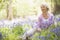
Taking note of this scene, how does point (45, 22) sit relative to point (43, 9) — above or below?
below

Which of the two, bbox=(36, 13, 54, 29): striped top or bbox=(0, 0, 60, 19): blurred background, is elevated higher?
bbox=(0, 0, 60, 19): blurred background

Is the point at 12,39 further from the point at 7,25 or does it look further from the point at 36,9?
the point at 36,9

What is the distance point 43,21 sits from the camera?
1460 millimetres

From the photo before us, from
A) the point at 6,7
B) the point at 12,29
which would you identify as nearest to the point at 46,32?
the point at 12,29

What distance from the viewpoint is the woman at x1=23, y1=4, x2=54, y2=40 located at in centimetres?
145

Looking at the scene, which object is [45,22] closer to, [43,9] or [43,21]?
[43,21]

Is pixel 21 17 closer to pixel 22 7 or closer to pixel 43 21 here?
pixel 22 7

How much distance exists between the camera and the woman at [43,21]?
57.0 inches

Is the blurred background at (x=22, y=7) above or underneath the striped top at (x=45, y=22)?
above

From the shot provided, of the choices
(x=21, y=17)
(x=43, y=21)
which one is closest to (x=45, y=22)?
(x=43, y=21)

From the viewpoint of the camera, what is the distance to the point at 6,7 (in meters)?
1.51

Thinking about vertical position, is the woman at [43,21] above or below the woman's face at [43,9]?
below

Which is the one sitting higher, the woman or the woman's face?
the woman's face

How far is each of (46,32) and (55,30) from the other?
0.29 ft
